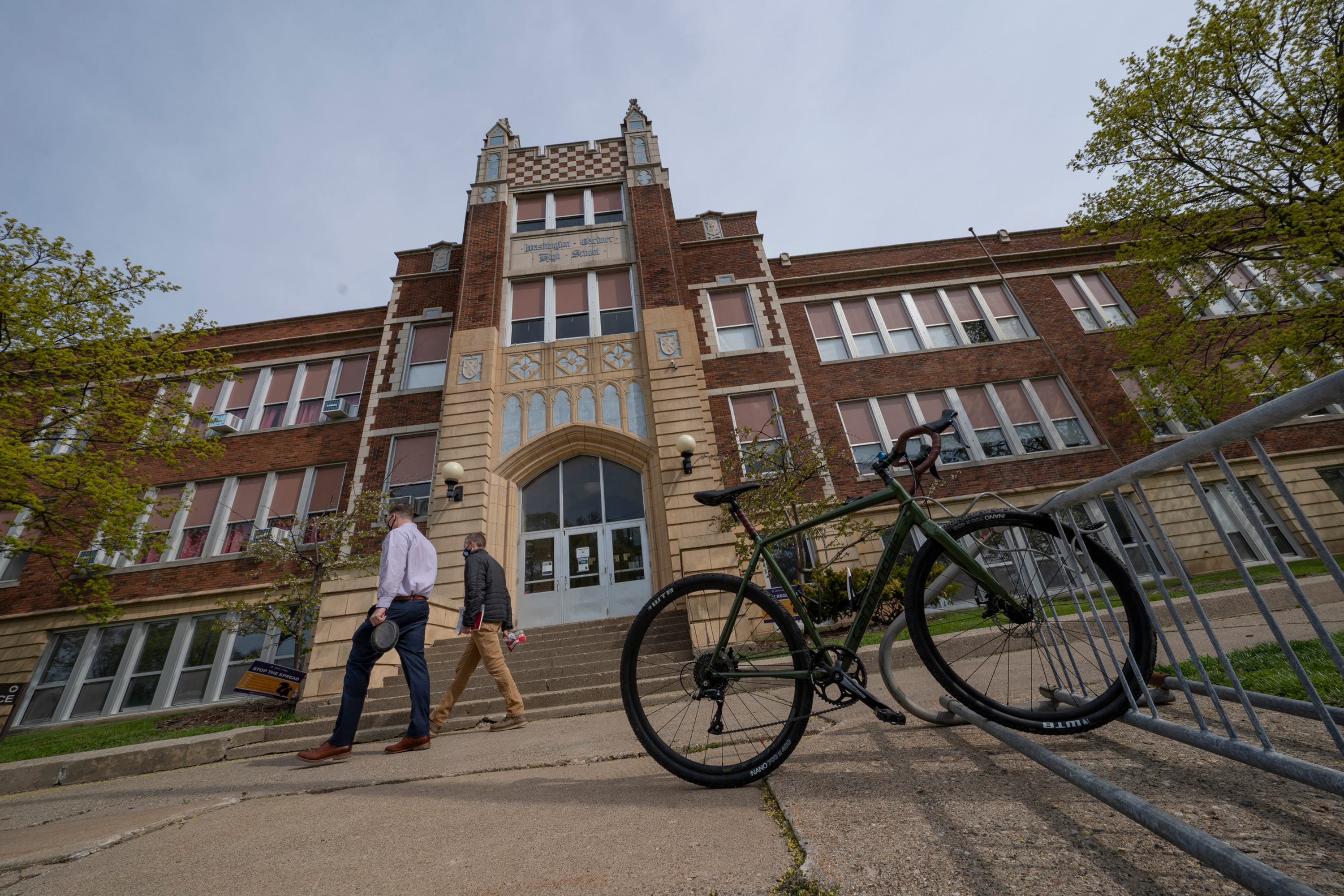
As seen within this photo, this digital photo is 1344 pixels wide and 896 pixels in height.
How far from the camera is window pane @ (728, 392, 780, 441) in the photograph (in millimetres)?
13234

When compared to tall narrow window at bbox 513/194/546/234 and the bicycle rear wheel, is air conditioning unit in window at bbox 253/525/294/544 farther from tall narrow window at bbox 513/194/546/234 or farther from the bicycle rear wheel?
the bicycle rear wheel

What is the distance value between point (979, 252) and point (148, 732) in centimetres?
2230

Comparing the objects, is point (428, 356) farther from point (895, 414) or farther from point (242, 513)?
point (895, 414)

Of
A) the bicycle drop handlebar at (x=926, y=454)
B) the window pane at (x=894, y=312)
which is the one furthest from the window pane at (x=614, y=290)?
the bicycle drop handlebar at (x=926, y=454)

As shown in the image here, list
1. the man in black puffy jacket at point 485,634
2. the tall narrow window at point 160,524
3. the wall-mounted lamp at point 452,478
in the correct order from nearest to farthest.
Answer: the man in black puffy jacket at point 485,634 → the wall-mounted lamp at point 452,478 → the tall narrow window at point 160,524

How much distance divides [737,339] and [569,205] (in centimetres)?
676

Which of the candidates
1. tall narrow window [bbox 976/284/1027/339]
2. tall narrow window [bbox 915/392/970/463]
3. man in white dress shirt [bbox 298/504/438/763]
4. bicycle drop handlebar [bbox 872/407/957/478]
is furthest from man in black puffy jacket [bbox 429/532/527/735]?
tall narrow window [bbox 976/284/1027/339]

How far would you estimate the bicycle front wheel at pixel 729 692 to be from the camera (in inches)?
86.4

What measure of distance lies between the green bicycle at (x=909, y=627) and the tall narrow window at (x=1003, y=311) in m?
15.4

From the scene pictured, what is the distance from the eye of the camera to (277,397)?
15.8 m

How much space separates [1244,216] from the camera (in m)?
10.7

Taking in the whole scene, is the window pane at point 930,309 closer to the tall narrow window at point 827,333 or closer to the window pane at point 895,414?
the tall narrow window at point 827,333

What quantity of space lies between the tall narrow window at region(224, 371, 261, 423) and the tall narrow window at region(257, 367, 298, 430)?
0.40 meters

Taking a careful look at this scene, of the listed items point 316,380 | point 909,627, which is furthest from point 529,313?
point 909,627
